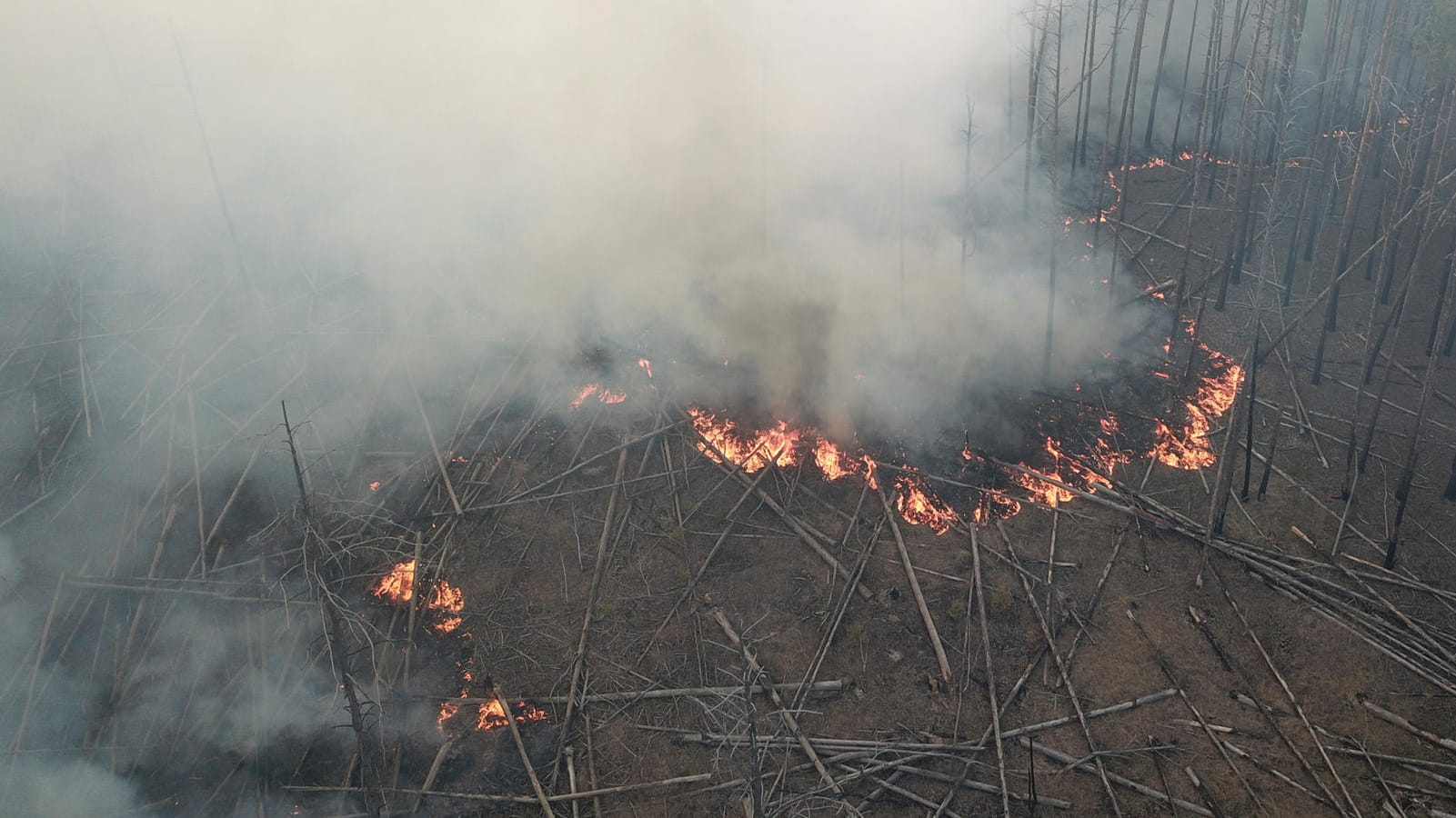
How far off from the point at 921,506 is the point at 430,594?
267 inches

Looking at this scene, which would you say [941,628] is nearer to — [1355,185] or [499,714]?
[499,714]

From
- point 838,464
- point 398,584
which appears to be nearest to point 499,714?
point 398,584

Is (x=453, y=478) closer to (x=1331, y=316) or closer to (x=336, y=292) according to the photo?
(x=336, y=292)

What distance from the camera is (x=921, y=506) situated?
12.3 meters

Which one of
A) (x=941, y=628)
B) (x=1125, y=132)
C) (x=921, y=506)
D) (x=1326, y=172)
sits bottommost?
(x=941, y=628)

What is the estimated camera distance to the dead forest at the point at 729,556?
9328 millimetres

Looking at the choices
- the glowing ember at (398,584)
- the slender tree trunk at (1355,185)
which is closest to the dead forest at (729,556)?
the glowing ember at (398,584)

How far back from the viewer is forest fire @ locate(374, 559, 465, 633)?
434 inches

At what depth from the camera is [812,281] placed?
15852 millimetres

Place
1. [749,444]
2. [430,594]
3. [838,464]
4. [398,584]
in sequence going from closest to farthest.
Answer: [430,594] < [398,584] < [838,464] < [749,444]

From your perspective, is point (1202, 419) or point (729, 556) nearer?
point (729, 556)

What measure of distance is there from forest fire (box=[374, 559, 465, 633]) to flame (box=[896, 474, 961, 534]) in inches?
241

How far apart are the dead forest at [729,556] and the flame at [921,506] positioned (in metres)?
0.05

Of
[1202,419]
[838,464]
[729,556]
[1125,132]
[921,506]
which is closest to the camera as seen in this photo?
[729,556]
